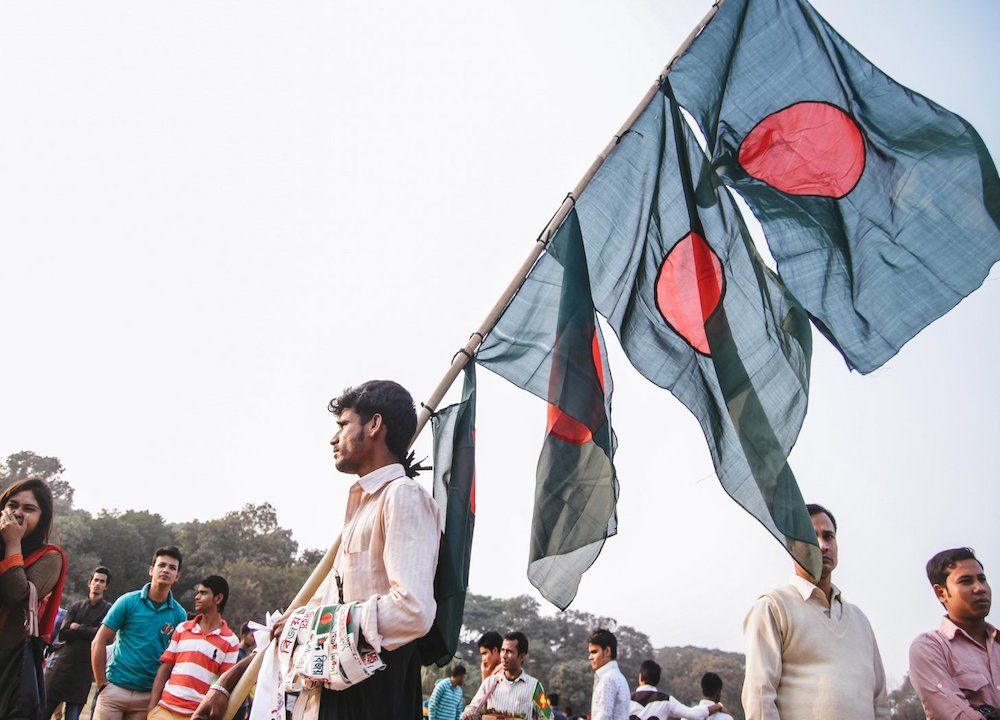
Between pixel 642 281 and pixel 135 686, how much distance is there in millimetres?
5341

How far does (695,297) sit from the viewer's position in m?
4.24

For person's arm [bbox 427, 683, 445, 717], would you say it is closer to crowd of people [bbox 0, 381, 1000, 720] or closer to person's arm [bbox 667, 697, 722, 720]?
person's arm [bbox 667, 697, 722, 720]

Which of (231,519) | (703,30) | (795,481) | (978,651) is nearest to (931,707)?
(978,651)

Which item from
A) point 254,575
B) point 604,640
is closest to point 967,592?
point 604,640

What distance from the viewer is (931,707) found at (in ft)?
14.6

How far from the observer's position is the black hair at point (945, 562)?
4698 millimetres

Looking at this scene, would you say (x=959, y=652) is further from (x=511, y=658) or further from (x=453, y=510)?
(x=511, y=658)

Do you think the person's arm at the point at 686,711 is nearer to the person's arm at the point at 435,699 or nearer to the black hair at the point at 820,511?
the person's arm at the point at 435,699

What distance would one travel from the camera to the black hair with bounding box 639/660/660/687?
30.0ft

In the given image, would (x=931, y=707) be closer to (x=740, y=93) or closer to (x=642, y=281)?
(x=642, y=281)

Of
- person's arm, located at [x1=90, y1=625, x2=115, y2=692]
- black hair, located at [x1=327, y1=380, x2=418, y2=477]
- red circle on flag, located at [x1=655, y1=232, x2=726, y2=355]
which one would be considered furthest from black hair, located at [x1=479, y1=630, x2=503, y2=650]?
black hair, located at [x1=327, y1=380, x2=418, y2=477]

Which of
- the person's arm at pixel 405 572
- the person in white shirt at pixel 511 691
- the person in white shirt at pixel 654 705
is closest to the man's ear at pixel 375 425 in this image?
the person's arm at pixel 405 572

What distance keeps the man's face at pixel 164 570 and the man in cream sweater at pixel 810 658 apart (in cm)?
516

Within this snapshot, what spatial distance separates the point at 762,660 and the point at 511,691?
15.6ft
